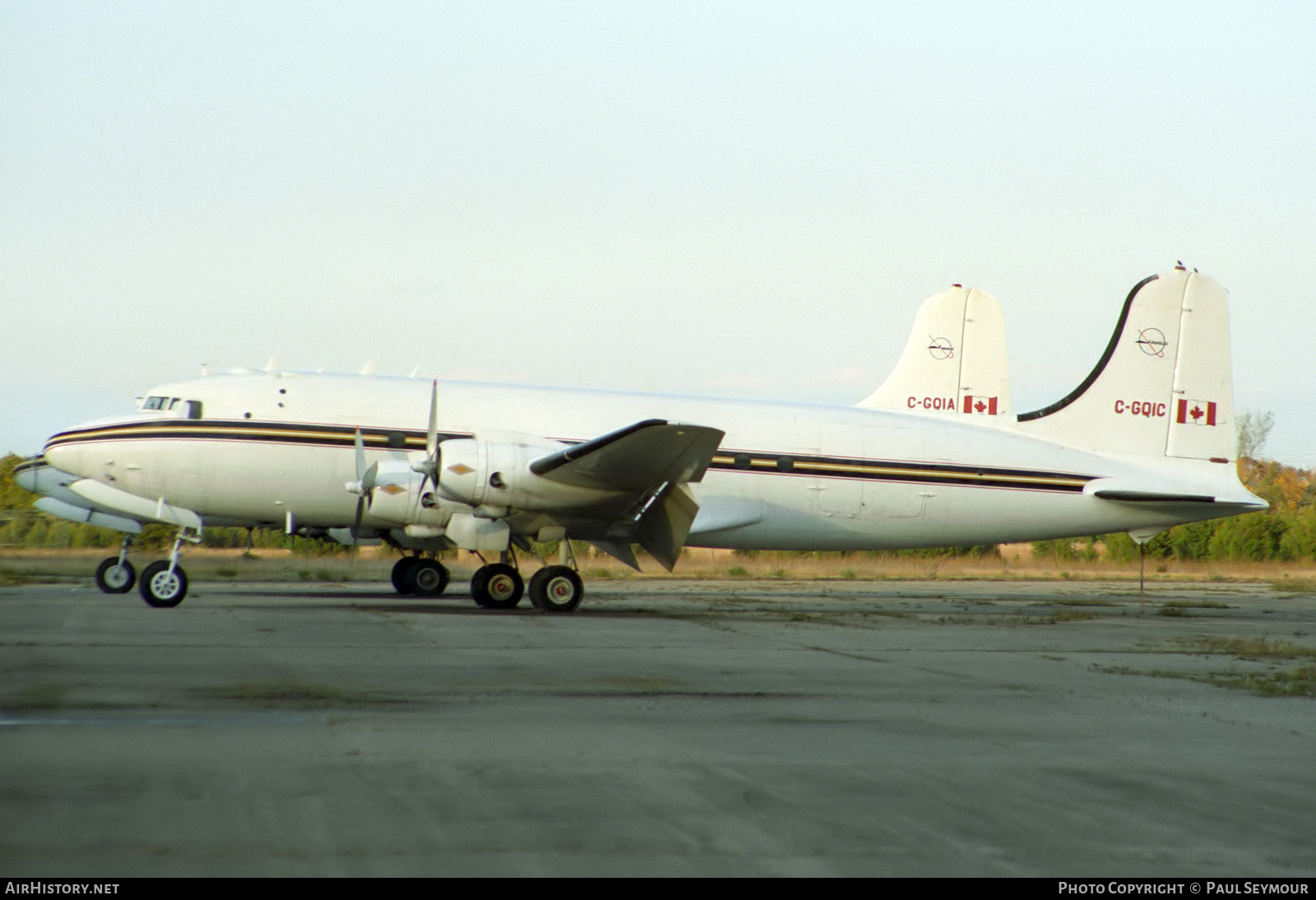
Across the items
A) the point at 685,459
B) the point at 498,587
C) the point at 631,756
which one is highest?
the point at 685,459

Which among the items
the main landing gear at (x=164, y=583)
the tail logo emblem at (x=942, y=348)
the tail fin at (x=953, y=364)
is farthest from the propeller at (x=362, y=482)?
the tail logo emblem at (x=942, y=348)

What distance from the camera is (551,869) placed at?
441 centimetres

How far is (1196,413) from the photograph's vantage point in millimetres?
22766

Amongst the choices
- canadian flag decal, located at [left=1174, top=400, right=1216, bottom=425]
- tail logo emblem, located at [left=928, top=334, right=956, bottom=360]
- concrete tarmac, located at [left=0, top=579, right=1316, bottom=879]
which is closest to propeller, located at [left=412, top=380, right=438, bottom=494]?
concrete tarmac, located at [left=0, top=579, right=1316, bottom=879]

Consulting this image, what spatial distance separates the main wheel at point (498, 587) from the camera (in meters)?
19.2

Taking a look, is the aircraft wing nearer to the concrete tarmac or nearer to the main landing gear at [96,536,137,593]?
the concrete tarmac

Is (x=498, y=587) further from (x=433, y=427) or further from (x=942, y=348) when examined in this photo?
(x=942, y=348)

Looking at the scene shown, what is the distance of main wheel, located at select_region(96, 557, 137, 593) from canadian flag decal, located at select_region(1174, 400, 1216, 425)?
776 inches

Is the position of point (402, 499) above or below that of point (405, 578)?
above

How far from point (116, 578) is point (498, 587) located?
804cm

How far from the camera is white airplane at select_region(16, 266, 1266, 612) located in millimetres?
18094

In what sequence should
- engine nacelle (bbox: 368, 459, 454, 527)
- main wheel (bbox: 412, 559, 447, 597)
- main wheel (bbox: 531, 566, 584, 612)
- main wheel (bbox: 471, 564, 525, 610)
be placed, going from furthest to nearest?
1. main wheel (bbox: 412, 559, 447, 597)
2. main wheel (bbox: 471, 564, 525, 610)
3. engine nacelle (bbox: 368, 459, 454, 527)
4. main wheel (bbox: 531, 566, 584, 612)

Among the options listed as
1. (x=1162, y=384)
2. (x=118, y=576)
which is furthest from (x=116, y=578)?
(x=1162, y=384)

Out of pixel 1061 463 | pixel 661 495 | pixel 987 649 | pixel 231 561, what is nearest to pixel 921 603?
pixel 1061 463
